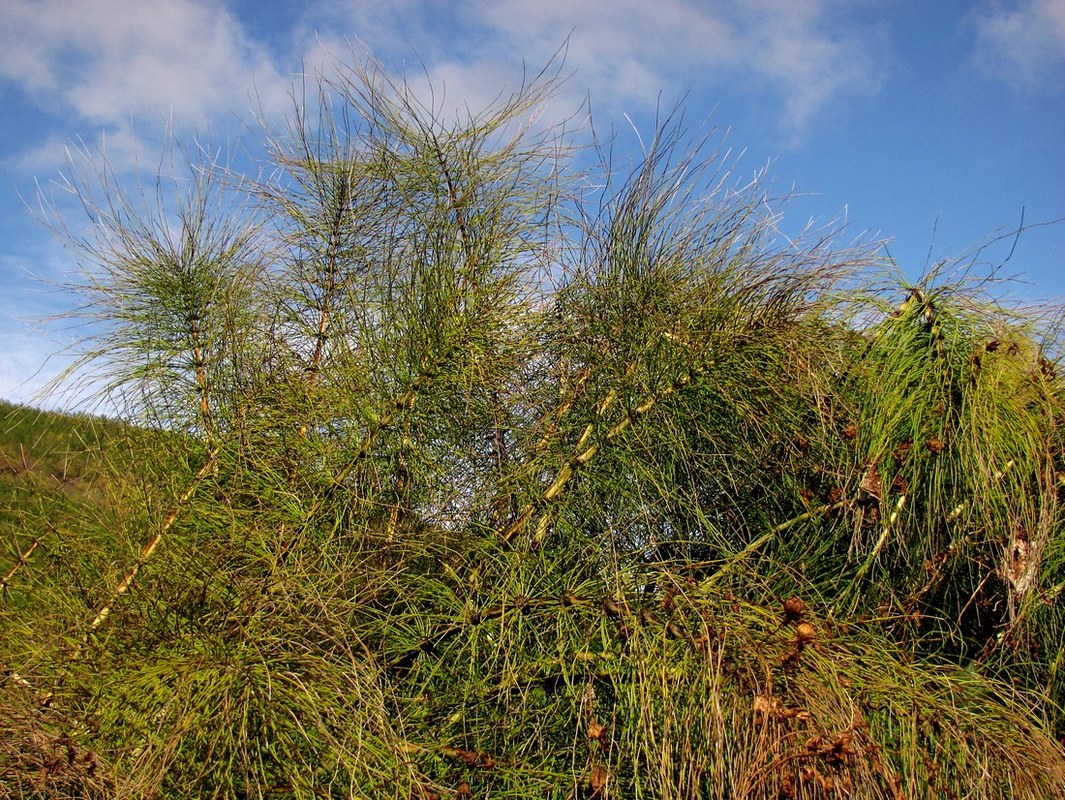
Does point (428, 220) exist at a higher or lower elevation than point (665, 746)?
higher

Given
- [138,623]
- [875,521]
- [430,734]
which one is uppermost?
[875,521]

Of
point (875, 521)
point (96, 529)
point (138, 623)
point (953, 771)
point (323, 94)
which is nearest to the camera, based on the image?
point (953, 771)

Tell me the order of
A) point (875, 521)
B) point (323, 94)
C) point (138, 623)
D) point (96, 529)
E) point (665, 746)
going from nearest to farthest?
point (665, 746) < point (138, 623) < point (875, 521) < point (96, 529) < point (323, 94)

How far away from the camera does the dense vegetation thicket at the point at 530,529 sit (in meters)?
1.49

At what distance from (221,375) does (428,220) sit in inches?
23.7

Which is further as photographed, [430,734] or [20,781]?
[430,734]

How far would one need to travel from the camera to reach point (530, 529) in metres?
1.89

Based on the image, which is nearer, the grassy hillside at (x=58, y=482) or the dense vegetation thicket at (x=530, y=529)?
the dense vegetation thicket at (x=530, y=529)

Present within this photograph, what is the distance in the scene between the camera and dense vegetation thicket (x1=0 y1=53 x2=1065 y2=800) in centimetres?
149

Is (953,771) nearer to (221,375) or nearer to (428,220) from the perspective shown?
(428,220)

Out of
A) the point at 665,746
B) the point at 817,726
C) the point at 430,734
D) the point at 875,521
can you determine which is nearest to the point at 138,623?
the point at 430,734

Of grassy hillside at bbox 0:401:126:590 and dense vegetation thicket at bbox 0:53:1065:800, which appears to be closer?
dense vegetation thicket at bbox 0:53:1065:800

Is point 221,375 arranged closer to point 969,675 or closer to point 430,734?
point 430,734

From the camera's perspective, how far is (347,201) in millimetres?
2273
